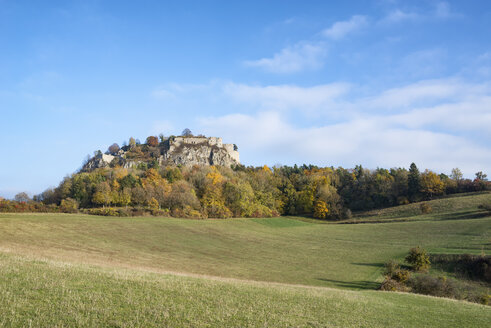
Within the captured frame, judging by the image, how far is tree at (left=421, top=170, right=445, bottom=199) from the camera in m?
A: 127

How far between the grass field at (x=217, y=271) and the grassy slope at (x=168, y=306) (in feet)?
0.19

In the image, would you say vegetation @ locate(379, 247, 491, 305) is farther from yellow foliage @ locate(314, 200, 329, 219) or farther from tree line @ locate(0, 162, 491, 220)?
yellow foliage @ locate(314, 200, 329, 219)

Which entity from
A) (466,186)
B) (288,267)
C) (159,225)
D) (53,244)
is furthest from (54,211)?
(466,186)

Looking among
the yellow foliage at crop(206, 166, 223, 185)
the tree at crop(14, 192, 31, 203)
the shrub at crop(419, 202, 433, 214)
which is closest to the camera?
the tree at crop(14, 192, 31, 203)

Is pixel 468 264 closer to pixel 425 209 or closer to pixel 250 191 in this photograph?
pixel 425 209

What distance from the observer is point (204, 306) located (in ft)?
44.7

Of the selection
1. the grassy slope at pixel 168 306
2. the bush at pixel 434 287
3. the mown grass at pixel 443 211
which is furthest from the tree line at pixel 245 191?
the grassy slope at pixel 168 306

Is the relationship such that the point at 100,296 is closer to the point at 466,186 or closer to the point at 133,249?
the point at 133,249

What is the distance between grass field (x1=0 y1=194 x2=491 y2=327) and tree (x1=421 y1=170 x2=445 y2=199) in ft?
80.4

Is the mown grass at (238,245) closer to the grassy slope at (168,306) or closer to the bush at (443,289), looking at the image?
the bush at (443,289)

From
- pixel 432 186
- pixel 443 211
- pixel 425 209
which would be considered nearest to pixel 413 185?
pixel 432 186

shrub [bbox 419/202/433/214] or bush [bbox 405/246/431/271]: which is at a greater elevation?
shrub [bbox 419/202/433/214]

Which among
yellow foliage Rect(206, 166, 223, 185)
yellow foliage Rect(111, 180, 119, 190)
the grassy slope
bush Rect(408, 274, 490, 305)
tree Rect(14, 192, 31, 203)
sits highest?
yellow foliage Rect(206, 166, 223, 185)

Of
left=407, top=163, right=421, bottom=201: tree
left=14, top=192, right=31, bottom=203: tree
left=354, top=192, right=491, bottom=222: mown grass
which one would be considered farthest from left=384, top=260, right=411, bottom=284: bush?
left=14, top=192, right=31, bottom=203: tree
